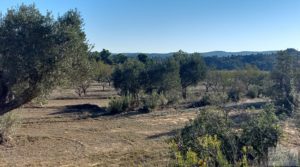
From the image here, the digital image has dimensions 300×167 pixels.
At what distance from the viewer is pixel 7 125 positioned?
22.7 metres

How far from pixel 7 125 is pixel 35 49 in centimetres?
1104

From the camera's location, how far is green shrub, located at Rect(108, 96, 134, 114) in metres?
36.9

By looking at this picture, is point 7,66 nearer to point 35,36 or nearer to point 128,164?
point 35,36

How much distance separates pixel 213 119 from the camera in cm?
927

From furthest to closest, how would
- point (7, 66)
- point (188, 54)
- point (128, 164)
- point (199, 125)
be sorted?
1. point (188, 54)
2. point (128, 164)
3. point (7, 66)
4. point (199, 125)

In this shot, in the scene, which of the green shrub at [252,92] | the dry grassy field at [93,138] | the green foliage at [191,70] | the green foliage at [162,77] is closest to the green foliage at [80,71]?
the dry grassy field at [93,138]

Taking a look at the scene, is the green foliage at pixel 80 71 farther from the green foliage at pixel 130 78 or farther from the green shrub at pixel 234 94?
the green shrub at pixel 234 94

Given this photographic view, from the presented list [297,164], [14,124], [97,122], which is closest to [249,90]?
[97,122]

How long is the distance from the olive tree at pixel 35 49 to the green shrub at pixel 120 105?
883 inches

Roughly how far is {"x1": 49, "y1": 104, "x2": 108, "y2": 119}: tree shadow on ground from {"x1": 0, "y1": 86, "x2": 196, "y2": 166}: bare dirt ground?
92mm

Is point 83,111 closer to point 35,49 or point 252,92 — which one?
point 252,92

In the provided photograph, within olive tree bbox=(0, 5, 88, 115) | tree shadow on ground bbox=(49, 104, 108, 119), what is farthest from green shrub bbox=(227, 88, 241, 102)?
olive tree bbox=(0, 5, 88, 115)

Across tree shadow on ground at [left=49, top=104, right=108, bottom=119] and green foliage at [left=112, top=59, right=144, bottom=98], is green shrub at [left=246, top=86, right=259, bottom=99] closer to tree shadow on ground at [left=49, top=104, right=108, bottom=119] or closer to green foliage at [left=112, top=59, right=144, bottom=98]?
green foliage at [left=112, top=59, right=144, bottom=98]

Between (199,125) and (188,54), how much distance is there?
1742 inches
